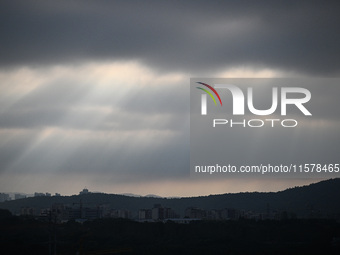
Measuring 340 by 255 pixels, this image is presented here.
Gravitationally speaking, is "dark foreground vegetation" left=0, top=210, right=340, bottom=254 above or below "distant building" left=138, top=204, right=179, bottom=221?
below

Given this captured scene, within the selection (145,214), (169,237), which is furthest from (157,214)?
(169,237)

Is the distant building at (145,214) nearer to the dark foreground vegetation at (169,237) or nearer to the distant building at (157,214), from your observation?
the distant building at (157,214)

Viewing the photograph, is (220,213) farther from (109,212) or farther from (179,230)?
(179,230)

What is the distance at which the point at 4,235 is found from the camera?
91.9m

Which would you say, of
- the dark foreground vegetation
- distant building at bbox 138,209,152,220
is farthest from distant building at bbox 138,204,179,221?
the dark foreground vegetation

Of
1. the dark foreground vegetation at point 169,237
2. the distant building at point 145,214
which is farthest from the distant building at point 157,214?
the dark foreground vegetation at point 169,237

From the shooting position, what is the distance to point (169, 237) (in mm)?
97688

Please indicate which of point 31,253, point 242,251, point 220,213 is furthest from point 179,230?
point 220,213

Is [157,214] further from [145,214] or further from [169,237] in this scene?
[169,237]

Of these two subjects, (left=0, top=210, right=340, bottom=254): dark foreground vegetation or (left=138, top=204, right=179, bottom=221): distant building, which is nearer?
(left=0, top=210, right=340, bottom=254): dark foreground vegetation

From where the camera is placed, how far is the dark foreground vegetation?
3120 inches

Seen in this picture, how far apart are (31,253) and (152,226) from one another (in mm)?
31557

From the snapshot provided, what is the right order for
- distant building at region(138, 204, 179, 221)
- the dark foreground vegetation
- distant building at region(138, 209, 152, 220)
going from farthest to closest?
distant building at region(138, 209, 152, 220) → distant building at region(138, 204, 179, 221) → the dark foreground vegetation

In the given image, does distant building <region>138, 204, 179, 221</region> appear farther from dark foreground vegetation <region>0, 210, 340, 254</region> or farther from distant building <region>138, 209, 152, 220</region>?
dark foreground vegetation <region>0, 210, 340, 254</region>
